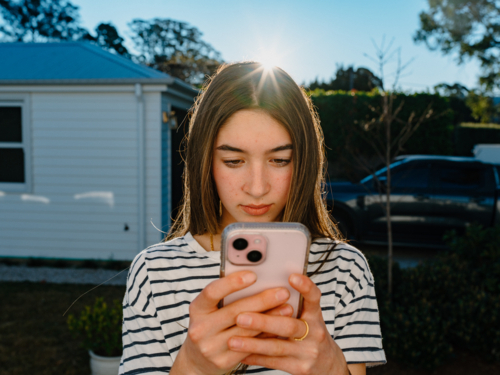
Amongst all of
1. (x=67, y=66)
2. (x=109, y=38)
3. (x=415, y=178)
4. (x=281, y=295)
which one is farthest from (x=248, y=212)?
(x=109, y=38)

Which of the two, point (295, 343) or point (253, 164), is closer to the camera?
point (295, 343)

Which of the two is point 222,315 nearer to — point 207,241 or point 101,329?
point 207,241

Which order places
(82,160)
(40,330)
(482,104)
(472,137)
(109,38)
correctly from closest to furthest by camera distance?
(40,330) → (82,160) → (472,137) → (482,104) → (109,38)

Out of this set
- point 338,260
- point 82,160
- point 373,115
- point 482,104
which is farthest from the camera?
point 482,104

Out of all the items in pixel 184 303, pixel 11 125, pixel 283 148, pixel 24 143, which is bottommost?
pixel 184 303

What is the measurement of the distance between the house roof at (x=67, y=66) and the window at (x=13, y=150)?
66 cm

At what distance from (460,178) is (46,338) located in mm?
7870

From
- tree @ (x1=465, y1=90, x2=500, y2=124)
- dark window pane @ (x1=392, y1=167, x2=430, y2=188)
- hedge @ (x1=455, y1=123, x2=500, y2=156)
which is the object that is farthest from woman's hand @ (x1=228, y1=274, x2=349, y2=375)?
tree @ (x1=465, y1=90, x2=500, y2=124)

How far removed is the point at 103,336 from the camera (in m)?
3.64

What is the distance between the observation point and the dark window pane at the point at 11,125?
25.4ft

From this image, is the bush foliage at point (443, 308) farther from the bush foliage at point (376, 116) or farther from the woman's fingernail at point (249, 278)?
the bush foliage at point (376, 116)

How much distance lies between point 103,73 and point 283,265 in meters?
7.58

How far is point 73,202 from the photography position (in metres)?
7.65

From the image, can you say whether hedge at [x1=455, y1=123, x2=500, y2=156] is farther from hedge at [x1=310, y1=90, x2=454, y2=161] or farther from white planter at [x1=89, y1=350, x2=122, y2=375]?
white planter at [x1=89, y1=350, x2=122, y2=375]
